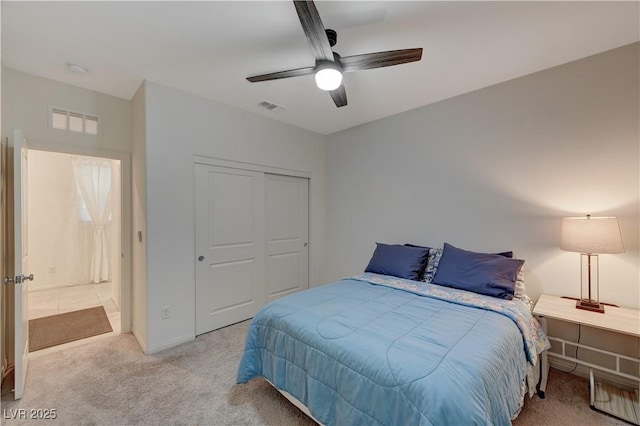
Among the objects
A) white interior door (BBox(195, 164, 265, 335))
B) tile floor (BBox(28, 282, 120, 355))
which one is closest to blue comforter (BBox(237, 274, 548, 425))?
white interior door (BBox(195, 164, 265, 335))

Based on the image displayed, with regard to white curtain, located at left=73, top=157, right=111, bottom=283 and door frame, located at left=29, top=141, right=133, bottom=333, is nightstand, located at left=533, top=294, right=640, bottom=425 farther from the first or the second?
white curtain, located at left=73, top=157, right=111, bottom=283

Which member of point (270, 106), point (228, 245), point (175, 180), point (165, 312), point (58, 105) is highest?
point (270, 106)

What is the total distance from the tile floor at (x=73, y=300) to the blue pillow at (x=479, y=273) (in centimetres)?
347

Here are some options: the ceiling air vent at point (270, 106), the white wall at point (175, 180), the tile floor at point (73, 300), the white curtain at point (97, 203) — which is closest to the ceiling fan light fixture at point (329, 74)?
the ceiling air vent at point (270, 106)

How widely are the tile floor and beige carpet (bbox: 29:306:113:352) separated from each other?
0.11 meters

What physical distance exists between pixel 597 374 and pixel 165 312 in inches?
147

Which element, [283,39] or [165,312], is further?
[165,312]

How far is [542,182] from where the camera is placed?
7.92 ft

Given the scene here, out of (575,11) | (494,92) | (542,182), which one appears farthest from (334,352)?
(494,92)

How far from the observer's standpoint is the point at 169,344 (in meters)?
2.63

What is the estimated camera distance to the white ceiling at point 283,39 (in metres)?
1.66

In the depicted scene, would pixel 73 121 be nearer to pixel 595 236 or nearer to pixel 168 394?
pixel 168 394

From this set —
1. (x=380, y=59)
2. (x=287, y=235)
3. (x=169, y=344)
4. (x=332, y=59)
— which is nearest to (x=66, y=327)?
(x=169, y=344)

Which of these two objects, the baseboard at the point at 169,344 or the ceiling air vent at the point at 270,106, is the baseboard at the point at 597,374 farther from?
the ceiling air vent at the point at 270,106
